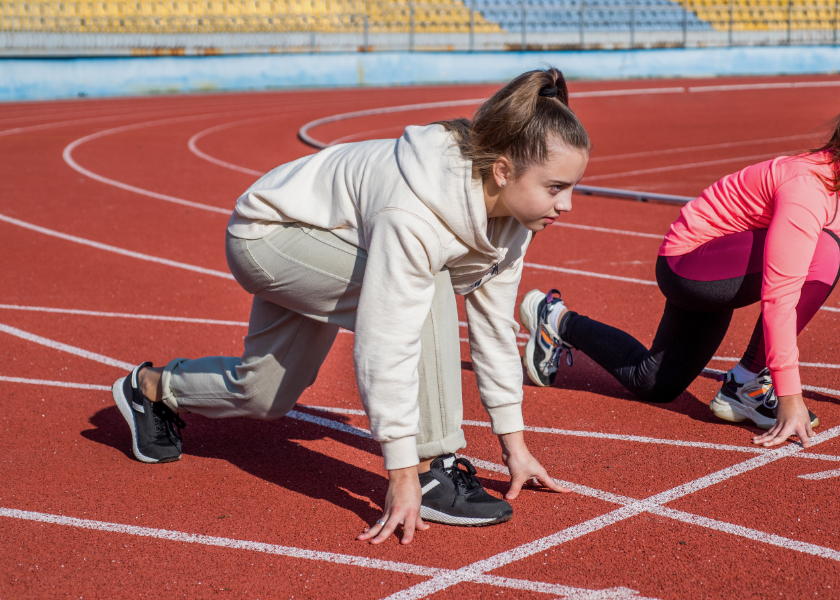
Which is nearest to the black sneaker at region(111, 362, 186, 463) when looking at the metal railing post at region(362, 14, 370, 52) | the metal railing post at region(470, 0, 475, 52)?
the metal railing post at region(362, 14, 370, 52)

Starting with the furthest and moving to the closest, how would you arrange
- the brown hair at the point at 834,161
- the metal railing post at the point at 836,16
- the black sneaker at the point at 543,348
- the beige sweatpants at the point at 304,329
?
the metal railing post at the point at 836,16 → the black sneaker at the point at 543,348 → the brown hair at the point at 834,161 → the beige sweatpants at the point at 304,329

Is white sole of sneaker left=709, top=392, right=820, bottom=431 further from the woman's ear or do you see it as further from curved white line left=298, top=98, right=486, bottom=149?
curved white line left=298, top=98, right=486, bottom=149

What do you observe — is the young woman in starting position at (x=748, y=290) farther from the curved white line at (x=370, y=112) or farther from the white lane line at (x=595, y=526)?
the curved white line at (x=370, y=112)

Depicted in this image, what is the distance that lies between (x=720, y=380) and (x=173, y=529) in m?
2.49

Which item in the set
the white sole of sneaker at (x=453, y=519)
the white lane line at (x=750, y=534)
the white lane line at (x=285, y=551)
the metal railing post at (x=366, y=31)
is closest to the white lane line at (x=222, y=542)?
the white lane line at (x=285, y=551)

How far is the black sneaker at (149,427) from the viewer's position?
3129 millimetres

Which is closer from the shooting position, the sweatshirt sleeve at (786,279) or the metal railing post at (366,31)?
the sweatshirt sleeve at (786,279)

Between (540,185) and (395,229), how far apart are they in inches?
15.8

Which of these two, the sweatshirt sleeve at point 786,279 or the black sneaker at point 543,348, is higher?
the sweatshirt sleeve at point 786,279

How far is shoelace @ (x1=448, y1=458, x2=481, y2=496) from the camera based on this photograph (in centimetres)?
266

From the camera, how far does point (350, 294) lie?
101 inches

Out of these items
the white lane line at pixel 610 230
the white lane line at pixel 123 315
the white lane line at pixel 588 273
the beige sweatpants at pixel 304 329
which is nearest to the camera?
the beige sweatpants at pixel 304 329

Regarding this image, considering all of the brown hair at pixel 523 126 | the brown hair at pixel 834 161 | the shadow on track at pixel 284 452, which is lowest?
the shadow on track at pixel 284 452

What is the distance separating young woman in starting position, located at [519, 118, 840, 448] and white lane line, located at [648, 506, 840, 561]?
1.62ft
